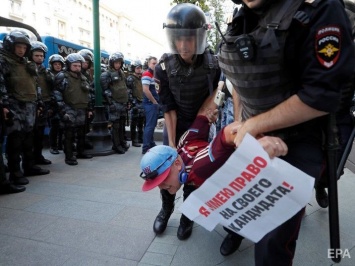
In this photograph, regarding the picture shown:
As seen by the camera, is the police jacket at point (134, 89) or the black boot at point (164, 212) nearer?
the black boot at point (164, 212)

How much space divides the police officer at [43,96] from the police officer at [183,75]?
10.4 feet

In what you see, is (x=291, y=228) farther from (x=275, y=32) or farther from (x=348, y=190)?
(x=348, y=190)

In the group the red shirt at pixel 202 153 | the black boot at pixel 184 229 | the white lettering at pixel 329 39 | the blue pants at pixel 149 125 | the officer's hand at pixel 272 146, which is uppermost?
the white lettering at pixel 329 39

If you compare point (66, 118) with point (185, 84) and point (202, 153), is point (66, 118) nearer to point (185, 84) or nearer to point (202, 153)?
point (185, 84)

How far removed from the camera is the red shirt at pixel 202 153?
4.52 ft

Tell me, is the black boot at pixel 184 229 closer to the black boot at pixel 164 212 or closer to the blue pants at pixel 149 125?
the black boot at pixel 164 212

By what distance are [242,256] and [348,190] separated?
2.02 meters

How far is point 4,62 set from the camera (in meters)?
3.96

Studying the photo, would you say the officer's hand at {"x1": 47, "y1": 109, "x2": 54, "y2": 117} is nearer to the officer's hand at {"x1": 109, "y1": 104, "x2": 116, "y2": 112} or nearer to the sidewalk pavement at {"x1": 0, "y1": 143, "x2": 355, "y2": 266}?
the officer's hand at {"x1": 109, "y1": 104, "x2": 116, "y2": 112}

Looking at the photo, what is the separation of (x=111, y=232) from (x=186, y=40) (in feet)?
5.56

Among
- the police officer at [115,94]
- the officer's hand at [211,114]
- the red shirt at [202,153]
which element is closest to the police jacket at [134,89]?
the police officer at [115,94]

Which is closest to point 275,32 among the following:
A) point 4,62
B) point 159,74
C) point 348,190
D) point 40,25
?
point 159,74

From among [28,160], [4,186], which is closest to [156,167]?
[4,186]

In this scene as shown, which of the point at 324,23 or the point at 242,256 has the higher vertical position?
the point at 324,23
